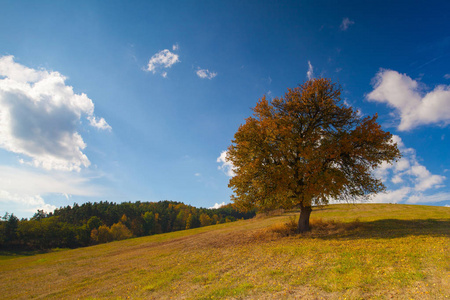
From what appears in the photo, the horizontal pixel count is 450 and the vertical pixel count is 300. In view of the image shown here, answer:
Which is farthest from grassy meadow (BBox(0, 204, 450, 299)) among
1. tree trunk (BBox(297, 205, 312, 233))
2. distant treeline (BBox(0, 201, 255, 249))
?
distant treeline (BBox(0, 201, 255, 249))

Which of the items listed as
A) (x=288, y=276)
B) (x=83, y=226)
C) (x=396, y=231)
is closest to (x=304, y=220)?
(x=396, y=231)

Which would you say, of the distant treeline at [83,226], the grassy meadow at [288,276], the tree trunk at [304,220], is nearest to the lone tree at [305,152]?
the tree trunk at [304,220]

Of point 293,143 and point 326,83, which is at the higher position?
point 326,83

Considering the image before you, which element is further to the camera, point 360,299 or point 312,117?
point 312,117

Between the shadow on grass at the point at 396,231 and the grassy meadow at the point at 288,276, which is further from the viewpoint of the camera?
the shadow on grass at the point at 396,231

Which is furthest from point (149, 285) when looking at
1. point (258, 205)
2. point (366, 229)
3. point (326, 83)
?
point (326, 83)

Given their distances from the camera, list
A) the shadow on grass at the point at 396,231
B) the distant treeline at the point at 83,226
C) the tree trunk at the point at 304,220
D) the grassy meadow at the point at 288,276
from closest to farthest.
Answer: the grassy meadow at the point at 288,276 → the shadow on grass at the point at 396,231 → the tree trunk at the point at 304,220 → the distant treeline at the point at 83,226

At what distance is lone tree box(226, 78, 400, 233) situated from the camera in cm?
2066

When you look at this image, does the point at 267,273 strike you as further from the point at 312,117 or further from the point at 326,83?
the point at 326,83

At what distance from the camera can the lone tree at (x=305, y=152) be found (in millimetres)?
20656

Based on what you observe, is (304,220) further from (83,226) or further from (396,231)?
(83,226)

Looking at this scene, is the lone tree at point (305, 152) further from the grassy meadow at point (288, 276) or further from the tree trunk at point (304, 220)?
the grassy meadow at point (288, 276)

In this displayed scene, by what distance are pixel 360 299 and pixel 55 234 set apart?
11953 cm

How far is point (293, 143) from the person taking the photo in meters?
21.5
